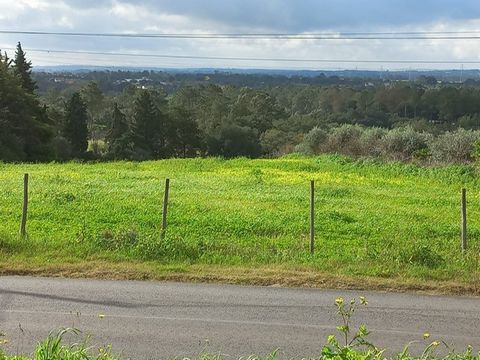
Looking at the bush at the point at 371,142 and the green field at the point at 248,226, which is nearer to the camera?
the green field at the point at 248,226

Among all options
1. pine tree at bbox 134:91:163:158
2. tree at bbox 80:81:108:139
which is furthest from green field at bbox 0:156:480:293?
tree at bbox 80:81:108:139

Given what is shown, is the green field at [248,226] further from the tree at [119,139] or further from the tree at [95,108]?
the tree at [95,108]

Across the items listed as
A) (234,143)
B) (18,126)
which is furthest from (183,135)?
(18,126)

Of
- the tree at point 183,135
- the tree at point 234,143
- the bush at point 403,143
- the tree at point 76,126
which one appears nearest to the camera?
the bush at point 403,143

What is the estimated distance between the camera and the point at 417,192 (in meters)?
22.4

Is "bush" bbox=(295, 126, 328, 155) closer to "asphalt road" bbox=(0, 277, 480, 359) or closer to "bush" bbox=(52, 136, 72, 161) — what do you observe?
"bush" bbox=(52, 136, 72, 161)

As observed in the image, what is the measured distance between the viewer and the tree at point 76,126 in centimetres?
5506

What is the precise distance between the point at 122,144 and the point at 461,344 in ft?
159

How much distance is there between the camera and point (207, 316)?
8.38m

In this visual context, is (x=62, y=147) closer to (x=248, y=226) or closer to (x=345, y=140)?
(x=345, y=140)

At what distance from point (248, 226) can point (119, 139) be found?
40408mm

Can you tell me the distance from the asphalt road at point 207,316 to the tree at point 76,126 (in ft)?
154

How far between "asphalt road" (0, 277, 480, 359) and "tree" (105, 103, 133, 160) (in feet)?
143

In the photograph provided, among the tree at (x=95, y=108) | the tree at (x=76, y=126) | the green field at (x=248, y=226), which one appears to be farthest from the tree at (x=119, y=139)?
the tree at (x=95, y=108)
